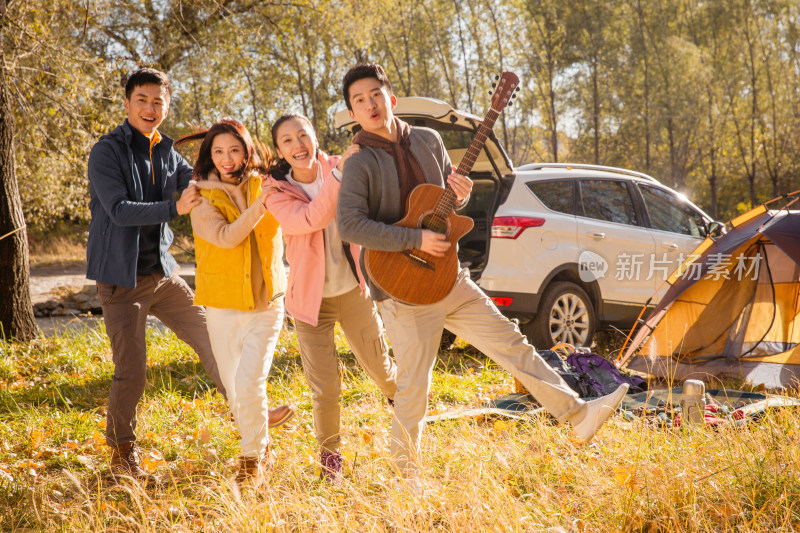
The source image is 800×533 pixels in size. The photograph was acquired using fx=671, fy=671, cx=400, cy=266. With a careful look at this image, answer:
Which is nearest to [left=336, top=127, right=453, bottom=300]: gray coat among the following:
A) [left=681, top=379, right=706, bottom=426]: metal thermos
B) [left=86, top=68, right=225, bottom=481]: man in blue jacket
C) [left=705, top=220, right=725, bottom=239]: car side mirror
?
[left=86, top=68, right=225, bottom=481]: man in blue jacket

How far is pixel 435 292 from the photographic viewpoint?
2.88 meters

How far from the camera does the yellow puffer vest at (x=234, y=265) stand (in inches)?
124

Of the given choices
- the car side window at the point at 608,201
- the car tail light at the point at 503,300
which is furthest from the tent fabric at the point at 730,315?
the car tail light at the point at 503,300

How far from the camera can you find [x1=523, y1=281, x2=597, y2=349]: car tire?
18.9 ft

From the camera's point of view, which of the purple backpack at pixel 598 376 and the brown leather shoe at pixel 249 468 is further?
the purple backpack at pixel 598 376

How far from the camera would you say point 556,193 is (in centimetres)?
593

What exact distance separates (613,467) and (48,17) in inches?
340

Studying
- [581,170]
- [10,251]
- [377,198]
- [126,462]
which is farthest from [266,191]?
[10,251]

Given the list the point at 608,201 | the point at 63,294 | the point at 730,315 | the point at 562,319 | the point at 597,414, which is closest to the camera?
the point at 597,414

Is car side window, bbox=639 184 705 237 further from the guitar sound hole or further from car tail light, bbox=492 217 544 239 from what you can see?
the guitar sound hole

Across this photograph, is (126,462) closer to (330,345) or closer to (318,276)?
(330,345)

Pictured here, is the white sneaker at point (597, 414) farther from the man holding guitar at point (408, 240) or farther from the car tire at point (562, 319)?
the car tire at point (562, 319)

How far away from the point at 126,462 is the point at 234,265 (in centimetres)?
123

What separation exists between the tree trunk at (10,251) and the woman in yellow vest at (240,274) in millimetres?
4458
